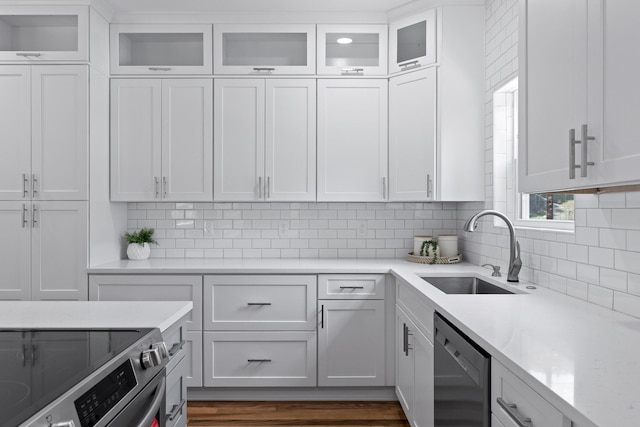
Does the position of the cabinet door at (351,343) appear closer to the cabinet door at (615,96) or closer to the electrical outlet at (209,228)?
the electrical outlet at (209,228)

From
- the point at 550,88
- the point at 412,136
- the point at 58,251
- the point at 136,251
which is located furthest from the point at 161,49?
the point at 550,88

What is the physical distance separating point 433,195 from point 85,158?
233 cm

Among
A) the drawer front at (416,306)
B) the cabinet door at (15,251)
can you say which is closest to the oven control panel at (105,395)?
the drawer front at (416,306)

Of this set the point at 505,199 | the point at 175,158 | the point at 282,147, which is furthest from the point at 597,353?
the point at 175,158

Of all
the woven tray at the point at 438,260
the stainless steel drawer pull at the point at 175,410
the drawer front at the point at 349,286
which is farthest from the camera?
the woven tray at the point at 438,260

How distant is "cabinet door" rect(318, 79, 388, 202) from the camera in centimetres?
328

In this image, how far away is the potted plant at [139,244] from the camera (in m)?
3.39

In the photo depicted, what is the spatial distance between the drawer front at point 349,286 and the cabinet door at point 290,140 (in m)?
0.66

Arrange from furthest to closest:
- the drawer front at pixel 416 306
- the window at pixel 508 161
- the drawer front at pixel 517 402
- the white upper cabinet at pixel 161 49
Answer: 1. the white upper cabinet at pixel 161 49
2. the window at pixel 508 161
3. the drawer front at pixel 416 306
4. the drawer front at pixel 517 402

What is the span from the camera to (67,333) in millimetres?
1373

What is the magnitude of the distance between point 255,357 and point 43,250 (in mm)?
1578

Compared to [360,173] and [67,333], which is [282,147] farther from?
[67,333]

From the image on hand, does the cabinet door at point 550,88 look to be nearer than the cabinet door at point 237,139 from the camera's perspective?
Yes

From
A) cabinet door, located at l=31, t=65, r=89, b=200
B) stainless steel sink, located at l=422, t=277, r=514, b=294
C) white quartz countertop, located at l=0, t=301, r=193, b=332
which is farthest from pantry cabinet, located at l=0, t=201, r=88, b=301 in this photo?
stainless steel sink, located at l=422, t=277, r=514, b=294
